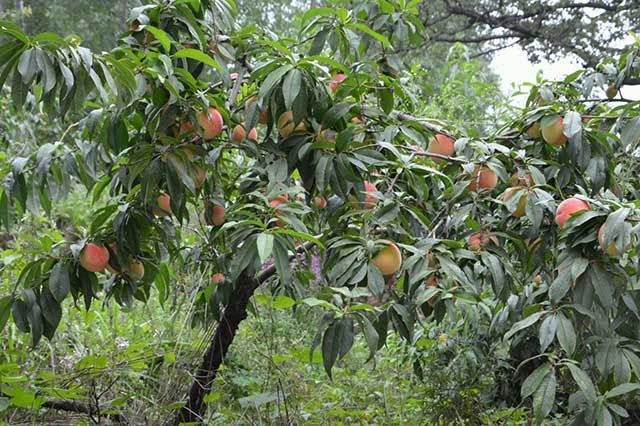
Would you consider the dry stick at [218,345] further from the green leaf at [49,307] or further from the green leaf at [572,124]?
the green leaf at [572,124]

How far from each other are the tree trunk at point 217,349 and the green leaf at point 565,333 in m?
0.87

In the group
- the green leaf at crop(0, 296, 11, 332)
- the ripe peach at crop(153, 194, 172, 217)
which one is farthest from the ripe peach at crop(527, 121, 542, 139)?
the green leaf at crop(0, 296, 11, 332)

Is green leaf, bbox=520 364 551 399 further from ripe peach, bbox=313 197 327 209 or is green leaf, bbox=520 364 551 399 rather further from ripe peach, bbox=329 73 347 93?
ripe peach, bbox=329 73 347 93

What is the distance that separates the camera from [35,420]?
1.97 m

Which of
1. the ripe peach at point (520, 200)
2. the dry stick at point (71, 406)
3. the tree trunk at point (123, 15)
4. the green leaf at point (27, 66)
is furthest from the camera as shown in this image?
the tree trunk at point (123, 15)

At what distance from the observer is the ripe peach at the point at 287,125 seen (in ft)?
4.48

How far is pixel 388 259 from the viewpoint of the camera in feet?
3.87

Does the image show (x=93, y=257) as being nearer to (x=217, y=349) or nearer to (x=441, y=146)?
(x=217, y=349)

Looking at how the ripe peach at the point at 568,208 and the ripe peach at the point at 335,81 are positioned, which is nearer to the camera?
the ripe peach at the point at 568,208

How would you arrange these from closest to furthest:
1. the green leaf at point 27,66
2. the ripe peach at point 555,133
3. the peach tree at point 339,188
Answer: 1. the green leaf at point 27,66
2. the peach tree at point 339,188
3. the ripe peach at point 555,133

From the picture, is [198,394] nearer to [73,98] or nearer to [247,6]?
[73,98]

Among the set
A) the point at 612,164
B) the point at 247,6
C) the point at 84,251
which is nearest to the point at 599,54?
the point at 612,164

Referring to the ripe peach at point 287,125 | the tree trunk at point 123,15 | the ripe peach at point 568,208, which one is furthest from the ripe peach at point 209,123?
the tree trunk at point 123,15

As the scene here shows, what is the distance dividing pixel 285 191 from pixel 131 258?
1.52 ft
